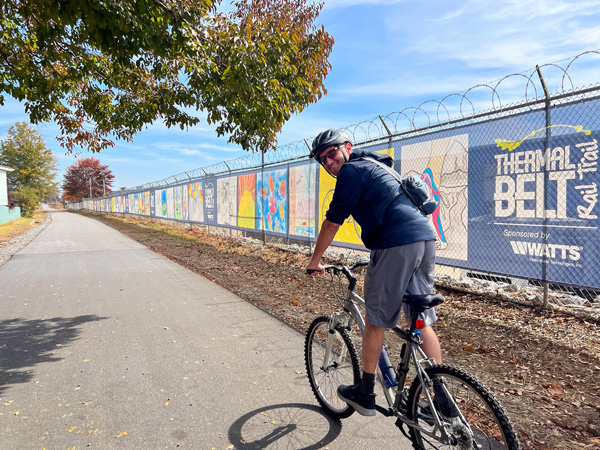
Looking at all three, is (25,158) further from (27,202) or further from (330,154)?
(330,154)

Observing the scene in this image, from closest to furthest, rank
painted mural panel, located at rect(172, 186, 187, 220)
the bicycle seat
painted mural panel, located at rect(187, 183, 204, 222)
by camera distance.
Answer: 1. the bicycle seat
2. painted mural panel, located at rect(187, 183, 204, 222)
3. painted mural panel, located at rect(172, 186, 187, 220)

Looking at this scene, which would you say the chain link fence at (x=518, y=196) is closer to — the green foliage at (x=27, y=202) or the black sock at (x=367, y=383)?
the black sock at (x=367, y=383)

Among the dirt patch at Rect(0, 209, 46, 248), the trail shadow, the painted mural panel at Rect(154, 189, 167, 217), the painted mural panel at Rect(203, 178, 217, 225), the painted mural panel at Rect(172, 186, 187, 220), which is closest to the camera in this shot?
the trail shadow

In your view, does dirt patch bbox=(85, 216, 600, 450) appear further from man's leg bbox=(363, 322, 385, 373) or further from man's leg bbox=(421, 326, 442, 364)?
man's leg bbox=(363, 322, 385, 373)

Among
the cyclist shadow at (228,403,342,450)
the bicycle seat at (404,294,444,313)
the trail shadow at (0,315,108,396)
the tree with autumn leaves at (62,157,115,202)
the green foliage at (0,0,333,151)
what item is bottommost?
the cyclist shadow at (228,403,342,450)

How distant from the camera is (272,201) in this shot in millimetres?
12273

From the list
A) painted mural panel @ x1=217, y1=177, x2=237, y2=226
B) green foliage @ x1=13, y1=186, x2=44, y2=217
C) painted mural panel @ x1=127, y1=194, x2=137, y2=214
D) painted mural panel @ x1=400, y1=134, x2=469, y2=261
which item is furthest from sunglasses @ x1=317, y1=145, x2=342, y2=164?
green foliage @ x1=13, y1=186, x2=44, y2=217

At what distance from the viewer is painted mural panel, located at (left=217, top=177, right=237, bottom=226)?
50.0ft

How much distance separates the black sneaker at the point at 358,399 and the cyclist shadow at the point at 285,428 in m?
0.31

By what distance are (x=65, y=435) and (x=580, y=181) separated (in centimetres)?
558

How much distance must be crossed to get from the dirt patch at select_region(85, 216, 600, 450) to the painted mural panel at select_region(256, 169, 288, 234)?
3.72 meters

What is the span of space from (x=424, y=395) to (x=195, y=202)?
18.7m

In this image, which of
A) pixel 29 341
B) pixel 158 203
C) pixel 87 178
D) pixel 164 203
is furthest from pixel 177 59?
pixel 87 178

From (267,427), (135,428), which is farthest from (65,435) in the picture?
(267,427)
